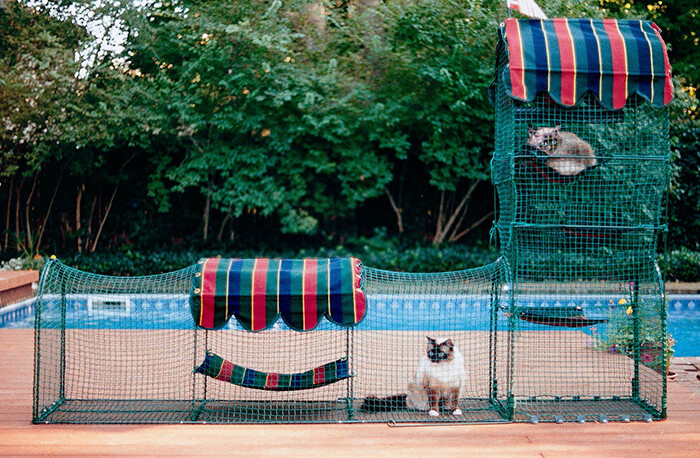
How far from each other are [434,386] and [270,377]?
109cm

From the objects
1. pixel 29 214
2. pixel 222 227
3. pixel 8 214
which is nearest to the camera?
pixel 8 214

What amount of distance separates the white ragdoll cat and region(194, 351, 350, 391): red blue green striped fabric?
0.35 meters

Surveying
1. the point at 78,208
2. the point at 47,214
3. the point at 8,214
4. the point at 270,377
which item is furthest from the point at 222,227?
the point at 270,377

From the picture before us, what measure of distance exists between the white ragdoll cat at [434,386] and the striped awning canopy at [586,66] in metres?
1.73

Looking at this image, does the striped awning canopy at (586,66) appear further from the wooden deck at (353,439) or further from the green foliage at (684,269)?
the green foliage at (684,269)

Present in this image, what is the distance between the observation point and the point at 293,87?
33.1 feet

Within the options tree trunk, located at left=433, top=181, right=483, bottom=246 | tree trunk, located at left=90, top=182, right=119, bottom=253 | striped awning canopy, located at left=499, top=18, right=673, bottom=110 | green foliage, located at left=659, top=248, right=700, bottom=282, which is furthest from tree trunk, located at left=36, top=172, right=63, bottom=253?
green foliage, located at left=659, top=248, right=700, bottom=282

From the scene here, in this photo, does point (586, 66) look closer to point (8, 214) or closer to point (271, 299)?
point (271, 299)

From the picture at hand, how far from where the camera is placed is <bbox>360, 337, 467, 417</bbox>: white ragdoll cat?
4059 mm

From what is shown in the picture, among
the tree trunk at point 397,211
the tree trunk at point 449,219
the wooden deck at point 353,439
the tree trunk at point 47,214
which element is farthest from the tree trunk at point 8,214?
the wooden deck at point 353,439

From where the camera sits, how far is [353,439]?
3.77 metres

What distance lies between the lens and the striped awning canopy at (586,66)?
13.6 ft

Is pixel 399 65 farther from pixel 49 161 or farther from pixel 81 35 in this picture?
pixel 49 161

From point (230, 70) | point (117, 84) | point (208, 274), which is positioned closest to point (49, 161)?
A: point (117, 84)
